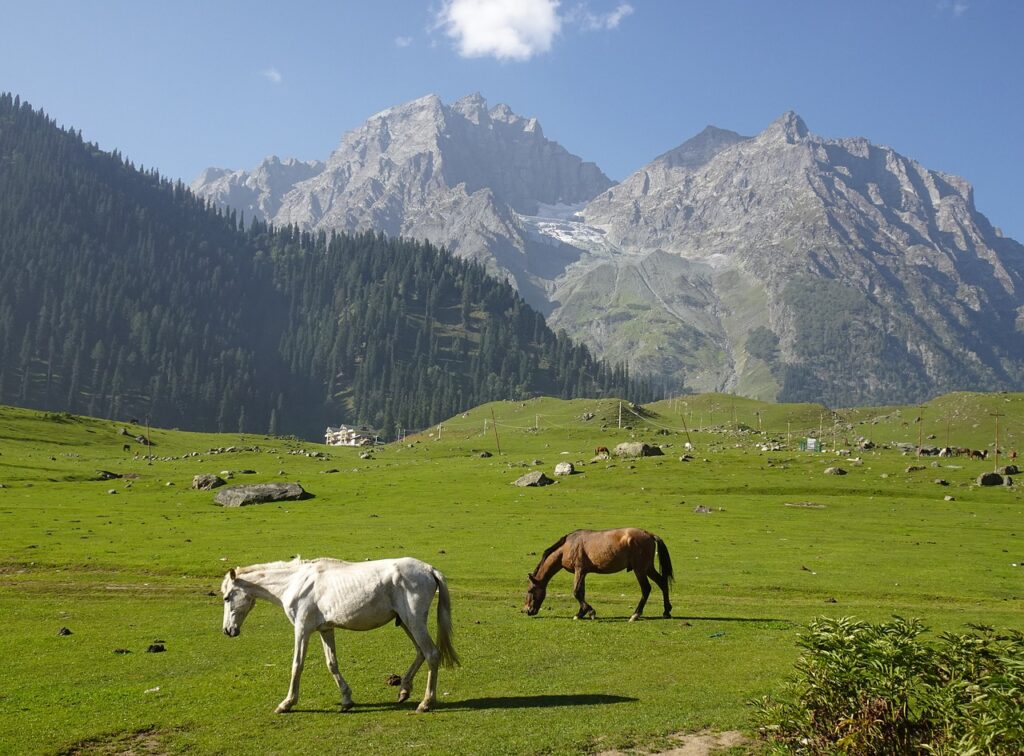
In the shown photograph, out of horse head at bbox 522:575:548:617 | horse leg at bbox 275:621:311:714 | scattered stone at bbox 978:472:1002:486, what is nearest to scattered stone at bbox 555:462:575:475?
scattered stone at bbox 978:472:1002:486

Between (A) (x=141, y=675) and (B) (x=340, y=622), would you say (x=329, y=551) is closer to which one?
(A) (x=141, y=675)

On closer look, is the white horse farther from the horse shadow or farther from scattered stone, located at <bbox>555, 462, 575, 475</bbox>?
scattered stone, located at <bbox>555, 462, 575, 475</bbox>

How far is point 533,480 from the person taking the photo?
82.8 meters

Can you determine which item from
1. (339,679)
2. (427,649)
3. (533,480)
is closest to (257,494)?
(533,480)

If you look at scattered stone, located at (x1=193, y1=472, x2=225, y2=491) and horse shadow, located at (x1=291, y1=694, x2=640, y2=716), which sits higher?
horse shadow, located at (x1=291, y1=694, x2=640, y2=716)

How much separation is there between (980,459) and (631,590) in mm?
84875

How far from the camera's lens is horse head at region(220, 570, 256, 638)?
1831 cm

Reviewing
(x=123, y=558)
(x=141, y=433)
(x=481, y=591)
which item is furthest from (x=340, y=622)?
(x=141, y=433)

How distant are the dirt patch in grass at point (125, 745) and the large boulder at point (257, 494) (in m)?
57.5

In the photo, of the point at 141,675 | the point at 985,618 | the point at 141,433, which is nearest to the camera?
the point at 141,675

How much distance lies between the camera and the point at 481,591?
35031 millimetres

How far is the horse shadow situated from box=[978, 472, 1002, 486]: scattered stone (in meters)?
77.9

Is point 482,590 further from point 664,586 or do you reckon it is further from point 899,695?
point 899,695

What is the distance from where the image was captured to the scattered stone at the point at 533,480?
3243 inches
